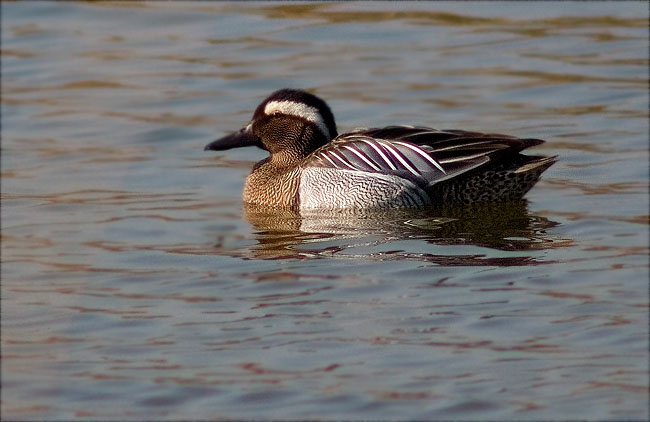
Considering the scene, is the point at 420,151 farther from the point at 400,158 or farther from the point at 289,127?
the point at 289,127

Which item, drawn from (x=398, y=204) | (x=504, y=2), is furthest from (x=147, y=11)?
(x=398, y=204)

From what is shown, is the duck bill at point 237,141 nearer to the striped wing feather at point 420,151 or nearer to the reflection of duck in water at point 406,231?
the reflection of duck in water at point 406,231

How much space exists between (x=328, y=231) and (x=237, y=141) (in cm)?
175

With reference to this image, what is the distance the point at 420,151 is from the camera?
1103 centimetres

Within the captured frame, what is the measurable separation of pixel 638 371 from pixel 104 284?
3560mm

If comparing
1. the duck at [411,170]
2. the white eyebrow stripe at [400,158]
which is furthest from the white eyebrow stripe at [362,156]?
the white eyebrow stripe at [400,158]

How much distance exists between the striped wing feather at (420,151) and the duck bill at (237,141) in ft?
3.10

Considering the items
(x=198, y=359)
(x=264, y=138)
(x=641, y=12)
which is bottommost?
(x=198, y=359)

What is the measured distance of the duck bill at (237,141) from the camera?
A: 12.0m

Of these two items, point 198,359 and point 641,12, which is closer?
point 198,359

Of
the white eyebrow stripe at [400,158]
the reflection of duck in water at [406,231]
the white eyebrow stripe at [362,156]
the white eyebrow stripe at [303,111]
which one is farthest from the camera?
the white eyebrow stripe at [303,111]

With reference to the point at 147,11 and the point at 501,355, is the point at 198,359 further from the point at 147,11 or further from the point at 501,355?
the point at 147,11

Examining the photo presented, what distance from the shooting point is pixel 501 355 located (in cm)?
741

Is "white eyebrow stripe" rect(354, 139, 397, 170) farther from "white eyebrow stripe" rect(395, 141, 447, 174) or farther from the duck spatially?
"white eyebrow stripe" rect(395, 141, 447, 174)
